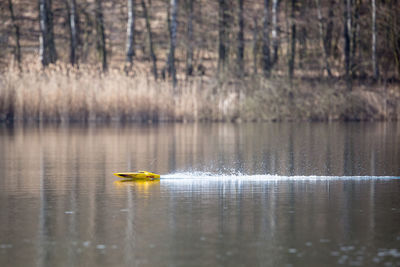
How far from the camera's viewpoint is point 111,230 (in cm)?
926

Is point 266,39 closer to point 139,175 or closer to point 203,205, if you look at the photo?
point 139,175

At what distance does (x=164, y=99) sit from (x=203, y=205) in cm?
2188

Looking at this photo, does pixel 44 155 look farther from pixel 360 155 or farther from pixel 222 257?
pixel 222 257

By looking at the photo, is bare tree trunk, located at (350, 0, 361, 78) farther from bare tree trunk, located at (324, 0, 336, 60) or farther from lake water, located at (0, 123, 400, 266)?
lake water, located at (0, 123, 400, 266)

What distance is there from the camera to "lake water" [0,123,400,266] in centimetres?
811

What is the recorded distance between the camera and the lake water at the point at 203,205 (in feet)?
26.6

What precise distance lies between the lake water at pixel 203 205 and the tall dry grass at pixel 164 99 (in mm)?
10067

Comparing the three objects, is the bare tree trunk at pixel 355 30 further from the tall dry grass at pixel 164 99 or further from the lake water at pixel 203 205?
the lake water at pixel 203 205

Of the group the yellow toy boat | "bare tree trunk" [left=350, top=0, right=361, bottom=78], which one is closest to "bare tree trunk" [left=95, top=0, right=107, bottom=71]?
"bare tree trunk" [left=350, top=0, right=361, bottom=78]

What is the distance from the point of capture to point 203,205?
1114 cm

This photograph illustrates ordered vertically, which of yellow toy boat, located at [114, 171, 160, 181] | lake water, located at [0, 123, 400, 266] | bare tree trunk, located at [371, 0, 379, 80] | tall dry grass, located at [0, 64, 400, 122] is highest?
bare tree trunk, located at [371, 0, 379, 80]

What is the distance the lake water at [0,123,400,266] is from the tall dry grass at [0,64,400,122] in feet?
33.0

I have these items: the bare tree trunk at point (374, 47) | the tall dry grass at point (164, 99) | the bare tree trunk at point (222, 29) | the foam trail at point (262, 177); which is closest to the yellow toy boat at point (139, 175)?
the foam trail at point (262, 177)

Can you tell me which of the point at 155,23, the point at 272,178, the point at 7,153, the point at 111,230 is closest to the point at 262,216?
the point at 111,230
